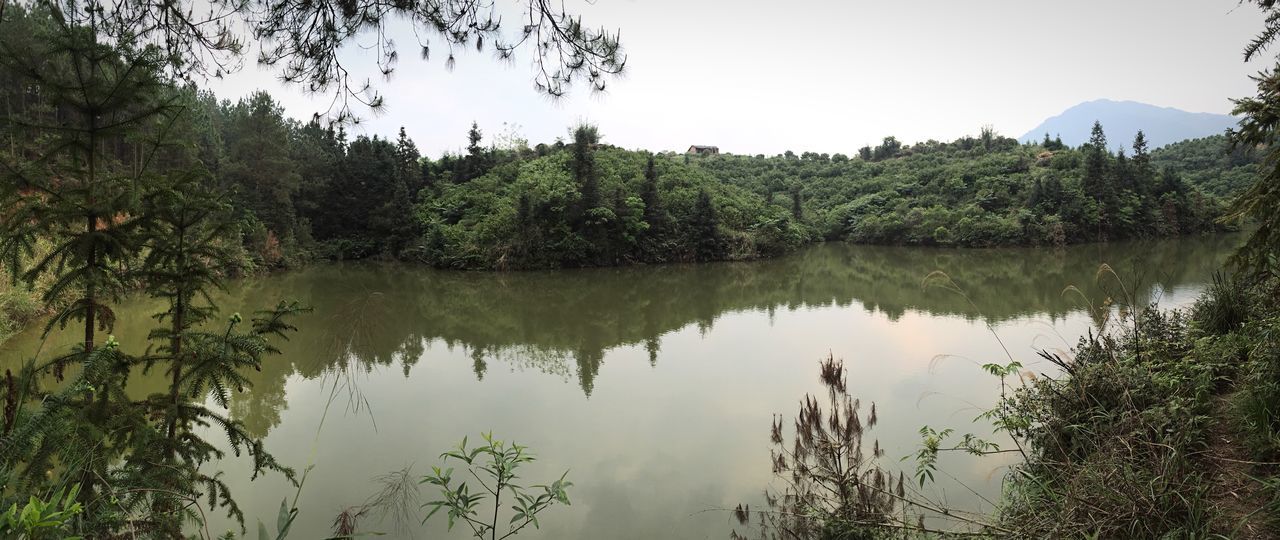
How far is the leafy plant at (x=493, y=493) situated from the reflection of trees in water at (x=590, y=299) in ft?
8.56

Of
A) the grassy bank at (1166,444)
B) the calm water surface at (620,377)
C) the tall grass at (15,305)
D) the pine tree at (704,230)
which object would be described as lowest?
the calm water surface at (620,377)

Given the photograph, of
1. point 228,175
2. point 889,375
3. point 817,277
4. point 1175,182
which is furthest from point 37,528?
point 1175,182

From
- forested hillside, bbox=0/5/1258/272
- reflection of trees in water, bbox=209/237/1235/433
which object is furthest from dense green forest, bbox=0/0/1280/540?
forested hillside, bbox=0/5/1258/272

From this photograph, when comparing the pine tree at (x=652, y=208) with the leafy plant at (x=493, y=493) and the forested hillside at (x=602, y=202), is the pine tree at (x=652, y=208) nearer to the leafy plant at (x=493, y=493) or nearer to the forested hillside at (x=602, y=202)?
the forested hillside at (x=602, y=202)

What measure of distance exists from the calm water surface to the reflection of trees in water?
0.22ft

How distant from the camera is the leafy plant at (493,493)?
1843mm

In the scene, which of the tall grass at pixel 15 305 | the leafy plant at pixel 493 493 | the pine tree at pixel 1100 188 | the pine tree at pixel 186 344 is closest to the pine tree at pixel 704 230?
the leafy plant at pixel 493 493

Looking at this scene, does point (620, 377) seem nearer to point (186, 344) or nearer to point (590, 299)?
point (186, 344)

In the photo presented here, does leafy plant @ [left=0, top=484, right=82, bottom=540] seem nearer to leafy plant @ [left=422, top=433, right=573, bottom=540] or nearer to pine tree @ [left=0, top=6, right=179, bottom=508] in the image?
leafy plant @ [left=422, top=433, right=573, bottom=540]

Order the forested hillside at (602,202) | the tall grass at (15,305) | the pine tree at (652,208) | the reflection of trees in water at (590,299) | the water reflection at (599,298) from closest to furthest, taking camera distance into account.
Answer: the tall grass at (15,305), the reflection of trees in water at (590,299), the water reflection at (599,298), the forested hillside at (602,202), the pine tree at (652,208)

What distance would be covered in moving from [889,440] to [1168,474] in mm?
2473

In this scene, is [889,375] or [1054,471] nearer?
[1054,471]

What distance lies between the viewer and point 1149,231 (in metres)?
25.7

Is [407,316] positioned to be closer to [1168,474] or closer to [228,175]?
[1168,474]
